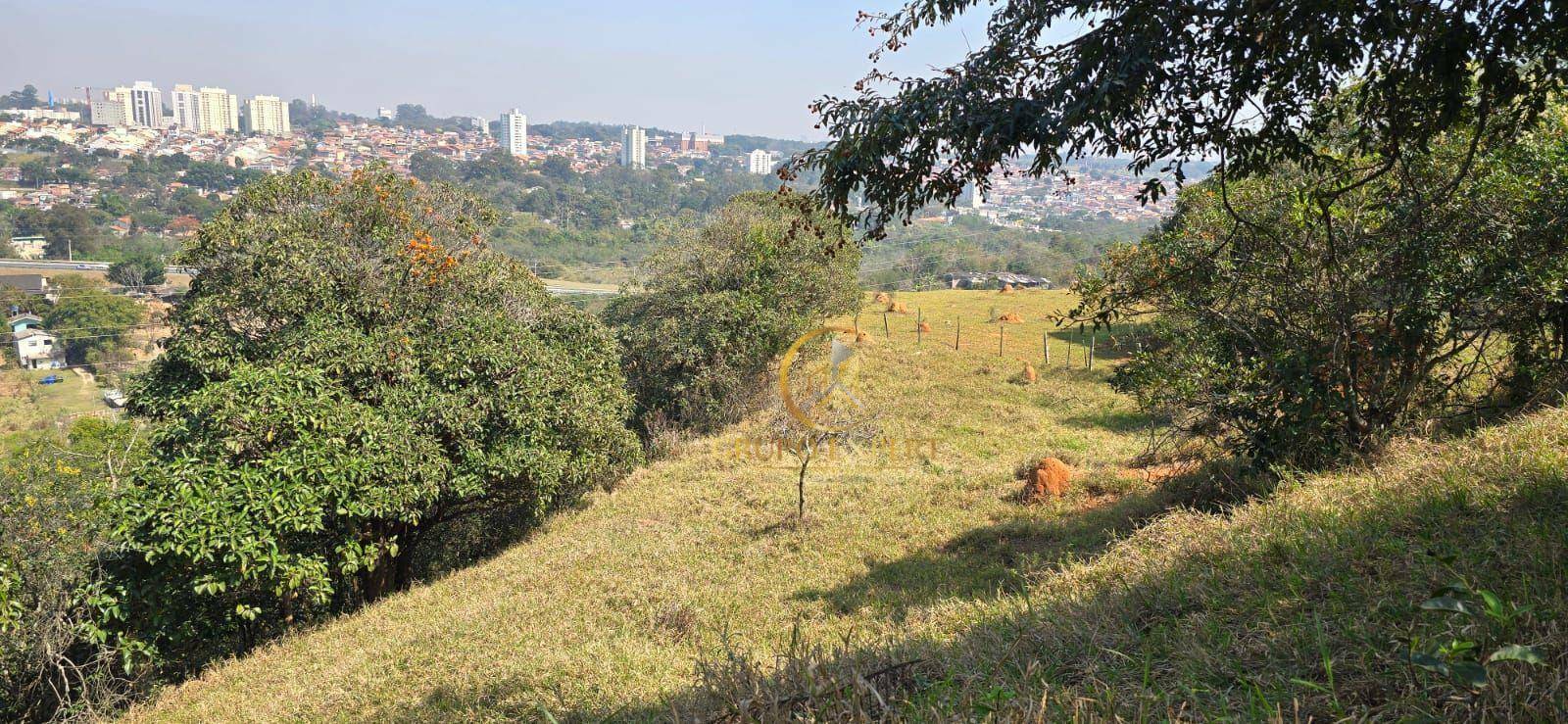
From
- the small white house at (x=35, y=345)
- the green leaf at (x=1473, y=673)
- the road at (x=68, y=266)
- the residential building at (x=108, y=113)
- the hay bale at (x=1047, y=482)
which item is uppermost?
the residential building at (x=108, y=113)

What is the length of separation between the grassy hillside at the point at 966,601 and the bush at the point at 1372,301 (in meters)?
0.75

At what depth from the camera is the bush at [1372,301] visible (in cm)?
584

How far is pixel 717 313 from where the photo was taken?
16953mm

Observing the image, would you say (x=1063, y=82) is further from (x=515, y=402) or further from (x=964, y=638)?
(x=515, y=402)

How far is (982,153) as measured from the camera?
3.85 m

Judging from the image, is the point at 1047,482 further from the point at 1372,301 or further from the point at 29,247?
the point at 29,247

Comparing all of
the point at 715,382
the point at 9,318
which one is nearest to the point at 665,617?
the point at 715,382

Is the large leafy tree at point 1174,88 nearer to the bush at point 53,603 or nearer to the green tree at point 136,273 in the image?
the bush at point 53,603

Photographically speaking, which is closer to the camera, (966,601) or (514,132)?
(966,601)

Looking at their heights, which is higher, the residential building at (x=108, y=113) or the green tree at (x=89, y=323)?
the residential building at (x=108, y=113)

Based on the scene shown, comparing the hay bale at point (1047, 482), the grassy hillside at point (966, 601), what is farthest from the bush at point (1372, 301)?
the hay bale at point (1047, 482)

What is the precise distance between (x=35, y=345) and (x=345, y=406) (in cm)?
4613

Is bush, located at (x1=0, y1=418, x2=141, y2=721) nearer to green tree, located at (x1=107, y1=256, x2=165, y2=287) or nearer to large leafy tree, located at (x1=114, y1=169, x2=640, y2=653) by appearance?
large leafy tree, located at (x1=114, y1=169, x2=640, y2=653)

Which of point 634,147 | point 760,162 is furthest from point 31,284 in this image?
point 634,147
